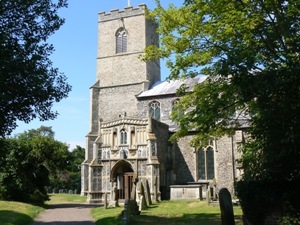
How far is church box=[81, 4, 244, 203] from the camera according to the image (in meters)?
29.5

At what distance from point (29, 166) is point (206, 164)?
15.0 meters

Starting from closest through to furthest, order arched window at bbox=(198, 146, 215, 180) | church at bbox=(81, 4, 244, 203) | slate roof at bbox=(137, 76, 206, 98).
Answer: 1. church at bbox=(81, 4, 244, 203)
2. arched window at bbox=(198, 146, 215, 180)
3. slate roof at bbox=(137, 76, 206, 98)

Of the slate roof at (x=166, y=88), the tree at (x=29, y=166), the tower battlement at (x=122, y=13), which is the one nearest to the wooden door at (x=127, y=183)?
the tree at (x=29, y=166)

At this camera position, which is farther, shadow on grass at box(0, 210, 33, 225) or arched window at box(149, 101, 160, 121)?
arched window at box(149, 101, 160, 121)

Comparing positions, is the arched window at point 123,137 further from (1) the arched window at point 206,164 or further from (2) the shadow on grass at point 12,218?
(2) the shadow on grass at point 12,218

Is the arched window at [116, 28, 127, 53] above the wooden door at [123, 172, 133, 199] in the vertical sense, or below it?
above

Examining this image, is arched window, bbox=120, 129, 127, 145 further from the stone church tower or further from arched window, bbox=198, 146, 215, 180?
arched window, bbox=198, 146, 215, 180

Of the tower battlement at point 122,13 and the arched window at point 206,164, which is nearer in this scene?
the arched window at point 206,164

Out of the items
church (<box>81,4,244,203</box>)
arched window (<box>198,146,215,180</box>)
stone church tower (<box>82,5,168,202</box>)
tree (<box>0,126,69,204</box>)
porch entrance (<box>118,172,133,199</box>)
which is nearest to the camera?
tree (<box>0,126,69,204</box>)

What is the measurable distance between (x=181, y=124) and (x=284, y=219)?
18.6 ft

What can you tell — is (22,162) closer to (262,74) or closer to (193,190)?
(193,190)

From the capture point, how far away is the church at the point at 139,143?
96.6 ft

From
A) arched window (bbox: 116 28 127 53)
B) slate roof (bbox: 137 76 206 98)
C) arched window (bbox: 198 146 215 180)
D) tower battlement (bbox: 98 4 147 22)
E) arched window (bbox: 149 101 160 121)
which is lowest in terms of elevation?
arched window (bbox: 198 146 215 180)

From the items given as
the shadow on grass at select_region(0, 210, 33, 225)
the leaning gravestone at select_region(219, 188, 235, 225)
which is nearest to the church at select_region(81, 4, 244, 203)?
the shadow on grass at select_region(0, 210, 33, 225)
